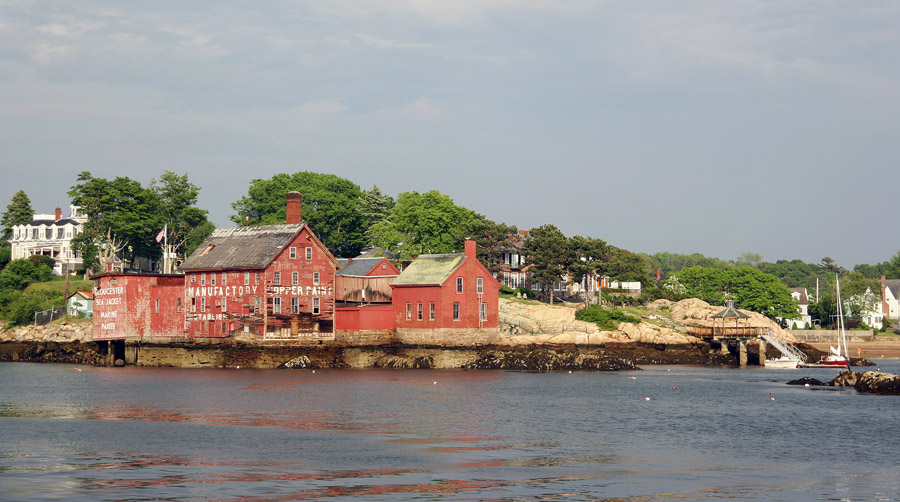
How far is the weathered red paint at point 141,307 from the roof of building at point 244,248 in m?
3.03

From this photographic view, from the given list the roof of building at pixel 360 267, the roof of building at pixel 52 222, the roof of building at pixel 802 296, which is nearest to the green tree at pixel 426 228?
the roof of building at pixel 360 267

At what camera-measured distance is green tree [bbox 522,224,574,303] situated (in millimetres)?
104688

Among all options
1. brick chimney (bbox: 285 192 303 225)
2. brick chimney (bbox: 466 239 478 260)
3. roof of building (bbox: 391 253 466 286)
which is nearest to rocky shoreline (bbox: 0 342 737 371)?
roof of building (bbox: 391 253 466 286)

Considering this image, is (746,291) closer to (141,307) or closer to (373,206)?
(373,206)

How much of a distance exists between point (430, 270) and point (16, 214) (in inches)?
3382

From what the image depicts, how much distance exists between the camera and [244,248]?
8369 cm

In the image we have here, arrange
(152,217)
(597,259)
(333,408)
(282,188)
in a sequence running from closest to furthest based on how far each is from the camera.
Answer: (333,408)
(597,259)
(152,217)
(282,188)

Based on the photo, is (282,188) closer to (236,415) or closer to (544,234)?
A: (544,234)

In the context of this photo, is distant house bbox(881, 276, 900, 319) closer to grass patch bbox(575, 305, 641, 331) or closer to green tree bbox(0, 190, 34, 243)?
grass patch bbox(575, 305, 641, 331)

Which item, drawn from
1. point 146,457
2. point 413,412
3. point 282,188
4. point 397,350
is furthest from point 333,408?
point 282,188

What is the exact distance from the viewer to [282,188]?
429 ft

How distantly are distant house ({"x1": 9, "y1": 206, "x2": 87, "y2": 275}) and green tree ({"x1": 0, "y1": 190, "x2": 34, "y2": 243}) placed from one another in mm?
2711

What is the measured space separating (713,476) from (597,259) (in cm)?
7494

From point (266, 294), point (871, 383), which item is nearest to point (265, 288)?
point (266, 294)
